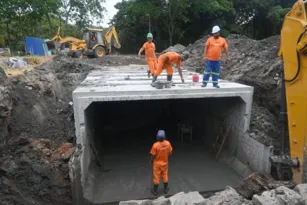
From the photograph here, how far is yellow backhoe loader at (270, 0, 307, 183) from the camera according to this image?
544 cm

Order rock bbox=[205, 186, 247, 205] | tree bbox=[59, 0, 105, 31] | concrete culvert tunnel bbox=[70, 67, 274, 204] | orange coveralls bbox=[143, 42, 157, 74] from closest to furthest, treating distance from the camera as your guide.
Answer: rock bbox=[205, 186, 247, 205] < concrete culvert tunnel bbox=[70, 67, 274, 204] < orange coveralls bbox=[143, 42, 157, 74] < tree bbox=[59, 0, 105, 31]

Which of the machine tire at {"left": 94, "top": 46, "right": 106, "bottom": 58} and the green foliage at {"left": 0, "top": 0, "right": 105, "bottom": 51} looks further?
the green foliage at {"left": 0, "top": 0, "right": 105, "bottom": 51}

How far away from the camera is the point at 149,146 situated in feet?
35.4

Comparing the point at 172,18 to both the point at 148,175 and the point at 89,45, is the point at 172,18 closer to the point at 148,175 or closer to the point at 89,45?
the point at 89,45

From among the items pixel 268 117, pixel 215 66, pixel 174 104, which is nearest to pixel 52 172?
pixel 215 66

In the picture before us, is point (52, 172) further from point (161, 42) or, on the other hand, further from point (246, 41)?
point (161, 42)

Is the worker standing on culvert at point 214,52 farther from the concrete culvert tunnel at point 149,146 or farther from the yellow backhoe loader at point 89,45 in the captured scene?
the yellow backhoe loader at point 89,45

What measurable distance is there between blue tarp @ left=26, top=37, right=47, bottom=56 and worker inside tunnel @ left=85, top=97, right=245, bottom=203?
11711 mm

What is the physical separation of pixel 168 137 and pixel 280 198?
24.6 ft

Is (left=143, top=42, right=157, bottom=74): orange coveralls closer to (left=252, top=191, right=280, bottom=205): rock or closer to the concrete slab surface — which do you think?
the concrete slab surface

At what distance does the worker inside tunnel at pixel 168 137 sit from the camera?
7867 mm

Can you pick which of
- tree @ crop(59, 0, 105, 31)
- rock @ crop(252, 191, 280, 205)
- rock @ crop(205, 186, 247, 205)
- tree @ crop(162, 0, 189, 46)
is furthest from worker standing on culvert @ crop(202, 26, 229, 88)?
tree @ crop(59, 0, 105, 31)

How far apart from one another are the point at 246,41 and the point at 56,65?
11.5 m

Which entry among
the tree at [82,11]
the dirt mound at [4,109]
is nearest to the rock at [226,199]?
the dirt mound at [4,109]
